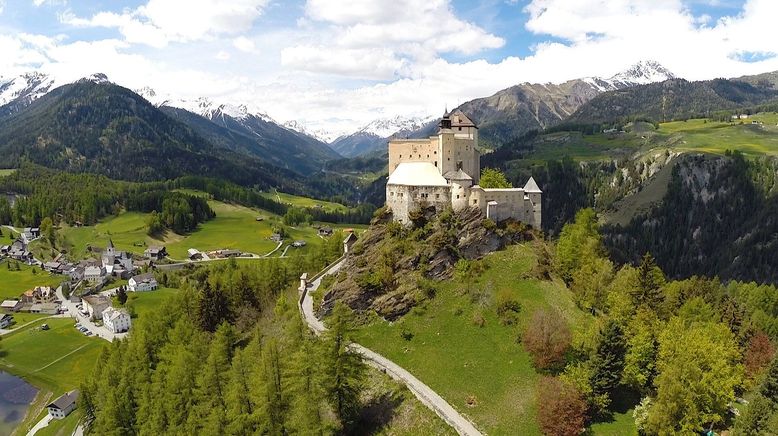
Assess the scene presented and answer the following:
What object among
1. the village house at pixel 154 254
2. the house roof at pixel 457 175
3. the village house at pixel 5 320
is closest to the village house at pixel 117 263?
the village house at pixel 154 254

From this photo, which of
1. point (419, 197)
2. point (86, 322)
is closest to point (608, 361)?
point (419, 197)

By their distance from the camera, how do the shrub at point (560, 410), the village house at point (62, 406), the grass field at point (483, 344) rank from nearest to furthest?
1. the shrub at point (560, 410)
2. the grass field at point (483, 344)
3. the village house at point (62, 406)

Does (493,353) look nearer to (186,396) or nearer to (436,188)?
(436,188)

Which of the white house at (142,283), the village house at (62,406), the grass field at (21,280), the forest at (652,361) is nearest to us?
the forest at (652,361)

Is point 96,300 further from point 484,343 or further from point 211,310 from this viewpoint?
point 484,343

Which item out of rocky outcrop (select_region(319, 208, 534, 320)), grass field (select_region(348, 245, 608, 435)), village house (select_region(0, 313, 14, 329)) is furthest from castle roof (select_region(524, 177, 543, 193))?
village house (select_region(0, 313, 14, 329))

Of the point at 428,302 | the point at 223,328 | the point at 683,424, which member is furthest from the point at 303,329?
the point at 683,424

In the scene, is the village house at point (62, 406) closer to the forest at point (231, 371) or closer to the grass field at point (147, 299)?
the forest at point (231, 371)

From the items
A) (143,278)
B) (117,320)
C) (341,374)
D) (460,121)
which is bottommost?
(117,320)
